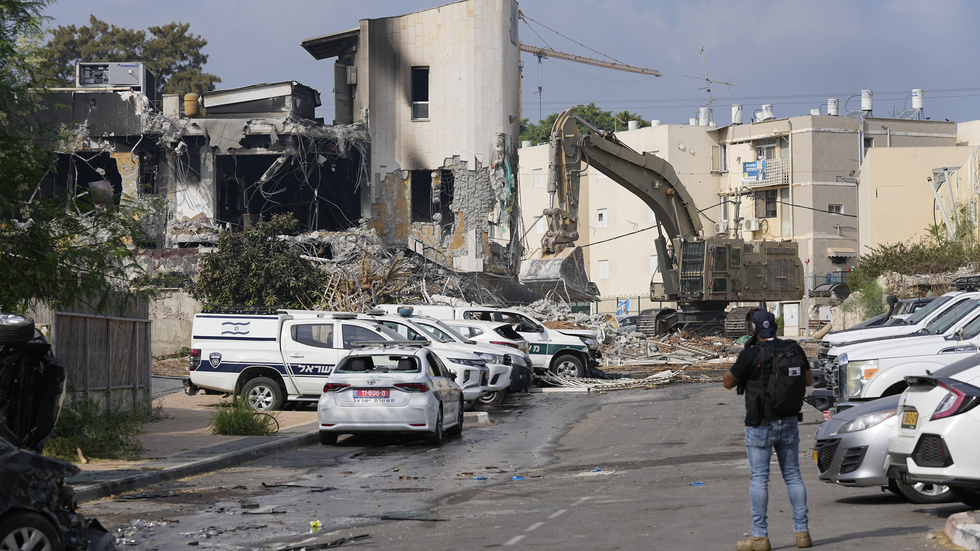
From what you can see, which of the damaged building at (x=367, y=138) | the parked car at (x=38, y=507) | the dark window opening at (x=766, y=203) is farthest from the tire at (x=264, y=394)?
the dark window opening at (x=766, y=203)

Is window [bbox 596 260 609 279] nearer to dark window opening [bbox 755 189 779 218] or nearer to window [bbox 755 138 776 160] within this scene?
dark window opening [bbox 755 189 779 218]

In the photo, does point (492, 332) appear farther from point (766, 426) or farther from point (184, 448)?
point (766, 426)

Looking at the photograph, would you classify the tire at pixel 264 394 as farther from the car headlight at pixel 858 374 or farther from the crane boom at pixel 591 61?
the crane boom at pixel 591 61

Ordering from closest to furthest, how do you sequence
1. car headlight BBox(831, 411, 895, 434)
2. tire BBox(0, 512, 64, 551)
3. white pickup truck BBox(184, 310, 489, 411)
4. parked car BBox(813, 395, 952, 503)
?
tire BBox(0, 512, 64, 551)
parked car BBox(813, 395, 952, 503)
car headlight BBox(831, 411, 895, 434)
white pickup truck BBox(184, 310, 489, 411)

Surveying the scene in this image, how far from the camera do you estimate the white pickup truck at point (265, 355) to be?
20156 mm

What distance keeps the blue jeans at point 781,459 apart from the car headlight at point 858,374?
619 cm

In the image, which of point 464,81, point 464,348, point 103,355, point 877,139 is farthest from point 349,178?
point 877,139

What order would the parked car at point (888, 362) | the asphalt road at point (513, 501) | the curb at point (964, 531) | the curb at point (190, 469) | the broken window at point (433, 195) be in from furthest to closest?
the broken window at point (433, 195)
the parked car at point (888, 362)
the curb at point (190, 469)
the asphalt road at point (513, 501)
the curb at point (964, 531)

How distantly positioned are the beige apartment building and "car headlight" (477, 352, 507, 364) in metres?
37.9

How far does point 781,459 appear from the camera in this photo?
8.04 m

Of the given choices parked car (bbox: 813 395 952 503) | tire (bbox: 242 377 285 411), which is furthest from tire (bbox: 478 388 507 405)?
parked car (bbox: 813 395 952 503)

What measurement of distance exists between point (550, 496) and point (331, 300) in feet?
77.3

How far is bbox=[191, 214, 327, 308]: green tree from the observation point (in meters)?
33.7

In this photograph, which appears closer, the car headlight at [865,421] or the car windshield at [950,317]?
the car headlight at [865,421]
